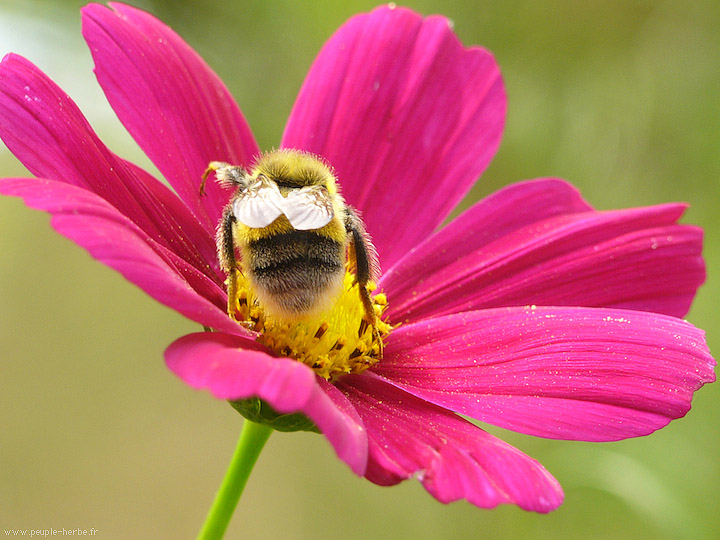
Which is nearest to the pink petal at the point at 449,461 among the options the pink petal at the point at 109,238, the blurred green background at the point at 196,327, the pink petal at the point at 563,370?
the pink petal at the point at 563,370

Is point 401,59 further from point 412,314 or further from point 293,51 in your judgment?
point 293,51

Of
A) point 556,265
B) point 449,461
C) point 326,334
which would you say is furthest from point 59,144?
point 556,265

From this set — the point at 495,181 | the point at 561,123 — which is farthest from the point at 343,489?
the point at 561,123

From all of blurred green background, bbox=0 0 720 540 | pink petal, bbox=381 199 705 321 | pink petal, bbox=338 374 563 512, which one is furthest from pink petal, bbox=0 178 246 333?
blurred green background, bbox=0 0 720 540

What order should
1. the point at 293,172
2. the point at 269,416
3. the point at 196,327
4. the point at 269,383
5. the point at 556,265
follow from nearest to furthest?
the point at 269,383, the point at 269,416, the point at 293,172, the point at 556,265, the point at 196,327

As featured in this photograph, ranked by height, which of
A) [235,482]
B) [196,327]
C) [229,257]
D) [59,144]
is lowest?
[196,327]

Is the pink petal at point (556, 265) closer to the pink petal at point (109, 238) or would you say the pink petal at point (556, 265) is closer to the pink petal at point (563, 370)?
the pink petal at point (563, 370)

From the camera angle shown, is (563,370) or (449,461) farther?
(563,370)

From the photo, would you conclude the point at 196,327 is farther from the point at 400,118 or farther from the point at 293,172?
the point at 293,172
